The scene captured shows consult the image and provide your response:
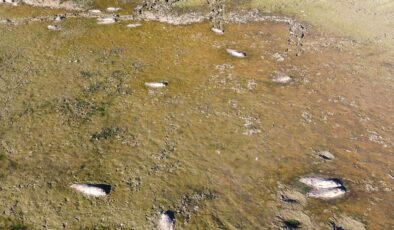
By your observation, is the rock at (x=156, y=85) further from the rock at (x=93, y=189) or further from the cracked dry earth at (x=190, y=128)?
the rock at (x=93, y=189)

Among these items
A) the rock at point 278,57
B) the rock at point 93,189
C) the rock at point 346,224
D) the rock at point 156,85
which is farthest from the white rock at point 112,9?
the rock at point 346,224

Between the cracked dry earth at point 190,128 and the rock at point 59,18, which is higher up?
the rock at point 59,18

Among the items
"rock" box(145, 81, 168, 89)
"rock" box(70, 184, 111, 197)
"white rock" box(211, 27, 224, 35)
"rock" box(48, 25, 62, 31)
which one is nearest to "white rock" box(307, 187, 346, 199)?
"rock" box(70, 184, 111, 197)

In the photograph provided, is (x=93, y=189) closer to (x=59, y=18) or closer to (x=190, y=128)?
(x=190, y=128)

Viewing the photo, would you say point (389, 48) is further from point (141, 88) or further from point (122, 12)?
point (122, 12)

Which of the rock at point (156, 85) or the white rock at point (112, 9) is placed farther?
the white rock at point (112, 9)
